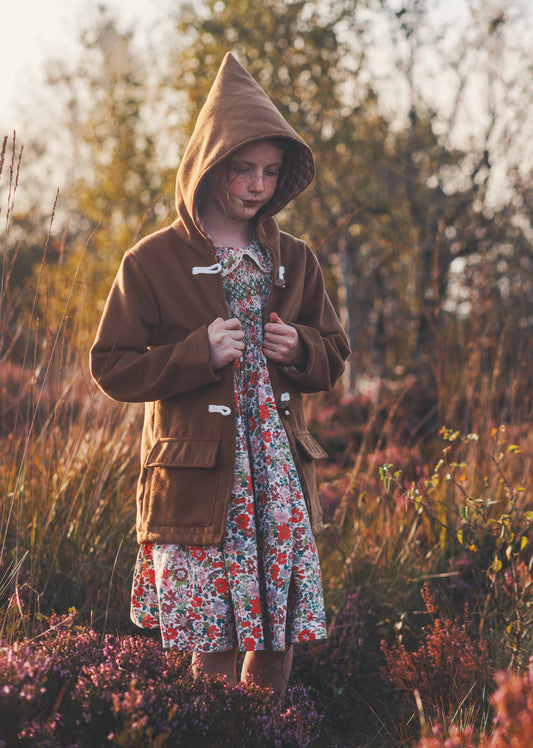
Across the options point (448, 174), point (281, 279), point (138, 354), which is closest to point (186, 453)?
point (138, 354)

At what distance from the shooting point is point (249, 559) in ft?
7.22

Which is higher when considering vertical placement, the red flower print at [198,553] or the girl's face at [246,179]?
the girl's face at [246,179]

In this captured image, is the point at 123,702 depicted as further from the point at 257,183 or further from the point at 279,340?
the point at 257,183

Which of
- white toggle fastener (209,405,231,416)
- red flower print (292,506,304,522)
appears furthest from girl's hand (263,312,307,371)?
red flower print (292,506,304,522)

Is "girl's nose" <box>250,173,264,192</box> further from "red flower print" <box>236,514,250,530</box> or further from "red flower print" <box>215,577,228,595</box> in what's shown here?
"red flower print" <box>215,577,228,595</box>

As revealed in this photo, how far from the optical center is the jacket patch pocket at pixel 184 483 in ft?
7.07

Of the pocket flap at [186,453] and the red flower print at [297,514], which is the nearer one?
the pocket flap at [186,453]

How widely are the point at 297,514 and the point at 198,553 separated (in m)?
0.34

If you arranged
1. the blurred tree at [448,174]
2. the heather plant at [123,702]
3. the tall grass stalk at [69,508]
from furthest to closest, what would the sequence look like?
the blurred tree at [448,174] < the tall grass stalk at [69,508] < the heather plant at [123,702]

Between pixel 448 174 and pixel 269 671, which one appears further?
pixel 448 174

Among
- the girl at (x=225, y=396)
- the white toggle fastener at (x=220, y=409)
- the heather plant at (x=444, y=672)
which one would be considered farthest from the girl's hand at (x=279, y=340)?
the heather plant at (x=444, y=672)

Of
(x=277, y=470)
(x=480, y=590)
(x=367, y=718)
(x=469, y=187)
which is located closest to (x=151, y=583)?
(x=277, y=470)

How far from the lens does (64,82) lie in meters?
21.9

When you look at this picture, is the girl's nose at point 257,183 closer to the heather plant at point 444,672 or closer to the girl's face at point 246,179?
the girl's face at point 246,179
